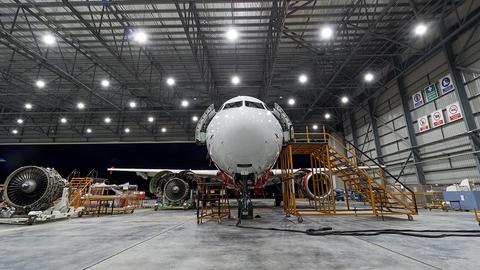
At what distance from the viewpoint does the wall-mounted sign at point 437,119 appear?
54.2ft

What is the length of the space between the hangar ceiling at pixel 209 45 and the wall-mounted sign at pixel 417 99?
2.65m

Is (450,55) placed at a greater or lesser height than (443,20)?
lesser

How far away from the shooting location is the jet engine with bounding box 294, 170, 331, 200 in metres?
11.2

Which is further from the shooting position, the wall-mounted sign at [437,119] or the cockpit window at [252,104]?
the wall-mounted sign at [437,119]

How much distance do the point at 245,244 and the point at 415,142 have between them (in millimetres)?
20494

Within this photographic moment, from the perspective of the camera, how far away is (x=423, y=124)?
18.2 metres

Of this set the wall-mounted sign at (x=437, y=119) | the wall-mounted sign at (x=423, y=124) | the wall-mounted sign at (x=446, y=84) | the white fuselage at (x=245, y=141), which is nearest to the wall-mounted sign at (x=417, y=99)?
the wall-mounted sign at (x=423, y=124)

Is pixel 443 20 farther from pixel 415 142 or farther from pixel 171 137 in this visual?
pixel 171 137

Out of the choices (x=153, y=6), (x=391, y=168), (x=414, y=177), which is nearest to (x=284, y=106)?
(x=391, y=168)

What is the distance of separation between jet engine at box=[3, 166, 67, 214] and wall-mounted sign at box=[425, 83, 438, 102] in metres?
23.5

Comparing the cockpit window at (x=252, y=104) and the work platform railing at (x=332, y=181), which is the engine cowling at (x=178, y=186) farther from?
the cockpit window at (x=252, y=104)

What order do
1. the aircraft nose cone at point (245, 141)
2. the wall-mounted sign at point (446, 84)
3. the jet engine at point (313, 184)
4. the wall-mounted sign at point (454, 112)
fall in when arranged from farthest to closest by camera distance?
the wall-mounted sign at point (446, 84), the wall-mounted sign at point (454, 112), the jet engine at point (313, 184), the aircraft nose cone at point (245, 141)

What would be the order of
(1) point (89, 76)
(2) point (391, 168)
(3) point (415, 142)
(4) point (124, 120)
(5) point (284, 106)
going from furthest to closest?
(4) point (124, 120), (5) point (284, 106), (1) point (89, 76), (2) point (391, 168), (3) point (415, 142)

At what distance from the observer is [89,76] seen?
2391cm
